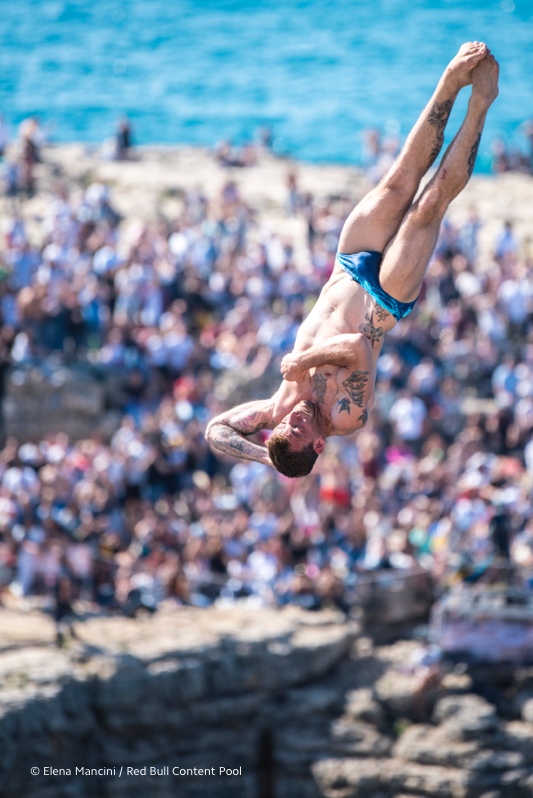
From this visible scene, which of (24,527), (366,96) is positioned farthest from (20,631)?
(366,96)

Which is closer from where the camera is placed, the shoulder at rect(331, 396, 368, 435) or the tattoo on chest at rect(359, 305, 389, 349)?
the shoulder at rect(331, 396, 368, 435)

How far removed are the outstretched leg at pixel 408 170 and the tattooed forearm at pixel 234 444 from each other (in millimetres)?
1638

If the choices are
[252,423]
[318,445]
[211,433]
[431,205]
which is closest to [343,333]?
[318,445]

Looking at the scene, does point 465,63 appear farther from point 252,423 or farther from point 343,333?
point 252,423

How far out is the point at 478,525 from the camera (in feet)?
50.5

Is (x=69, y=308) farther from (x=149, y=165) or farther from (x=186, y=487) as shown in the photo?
(x=149, y=165)

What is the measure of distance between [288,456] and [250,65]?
54780 millimetres

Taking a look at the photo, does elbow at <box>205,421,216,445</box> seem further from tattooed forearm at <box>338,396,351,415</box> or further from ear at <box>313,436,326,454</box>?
tattooed forearm at <box>338,396,351,415</box>

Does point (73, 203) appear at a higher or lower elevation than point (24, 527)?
higher

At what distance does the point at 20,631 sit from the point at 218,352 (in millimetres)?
6763

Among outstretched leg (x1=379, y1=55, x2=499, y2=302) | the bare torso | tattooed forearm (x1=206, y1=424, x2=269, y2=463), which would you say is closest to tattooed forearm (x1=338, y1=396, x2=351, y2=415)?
the bare torso

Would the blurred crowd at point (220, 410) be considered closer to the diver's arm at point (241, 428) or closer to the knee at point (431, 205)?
the diver's arm at point (241, 428)

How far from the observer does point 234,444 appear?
25.6 ft

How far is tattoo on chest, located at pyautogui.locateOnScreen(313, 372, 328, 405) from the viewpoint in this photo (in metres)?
7.44
